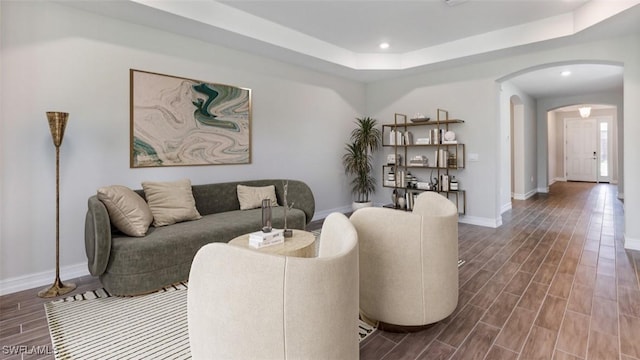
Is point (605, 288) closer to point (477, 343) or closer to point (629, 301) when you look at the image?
point (629, 301)

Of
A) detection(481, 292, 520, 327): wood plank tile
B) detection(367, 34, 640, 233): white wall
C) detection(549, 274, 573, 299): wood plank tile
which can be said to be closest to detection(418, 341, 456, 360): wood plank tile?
detection(481, 292, 520, 327): wood plank tile

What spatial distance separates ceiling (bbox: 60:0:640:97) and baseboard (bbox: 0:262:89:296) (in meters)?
2.59

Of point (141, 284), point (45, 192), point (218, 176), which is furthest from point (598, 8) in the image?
point (45, 192)

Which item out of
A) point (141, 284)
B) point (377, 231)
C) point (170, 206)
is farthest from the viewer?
point (170, 206)

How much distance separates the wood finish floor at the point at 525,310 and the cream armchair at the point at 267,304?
895 millimetres

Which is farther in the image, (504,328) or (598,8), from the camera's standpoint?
(598,8)

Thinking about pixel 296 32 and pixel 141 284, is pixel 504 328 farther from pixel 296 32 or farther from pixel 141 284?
pixel 296 32

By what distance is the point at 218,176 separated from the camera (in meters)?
4.29

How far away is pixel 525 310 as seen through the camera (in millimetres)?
2406

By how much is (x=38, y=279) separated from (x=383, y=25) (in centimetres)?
481

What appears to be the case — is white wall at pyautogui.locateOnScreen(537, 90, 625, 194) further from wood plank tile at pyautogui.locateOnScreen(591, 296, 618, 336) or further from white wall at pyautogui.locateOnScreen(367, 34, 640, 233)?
wood plank tile at pyautogui.locateOnScreen(591, 296, 618, 336)

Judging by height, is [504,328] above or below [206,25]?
below

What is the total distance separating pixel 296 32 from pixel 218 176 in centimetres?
231

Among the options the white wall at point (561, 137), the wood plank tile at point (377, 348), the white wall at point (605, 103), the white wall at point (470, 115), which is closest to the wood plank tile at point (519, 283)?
the wood plank tile at point (377, 348)
